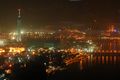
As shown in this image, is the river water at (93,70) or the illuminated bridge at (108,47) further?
the illuminated bridge at (108,47)

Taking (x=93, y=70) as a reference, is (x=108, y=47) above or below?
above

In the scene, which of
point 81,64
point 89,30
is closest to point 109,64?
point 81,64

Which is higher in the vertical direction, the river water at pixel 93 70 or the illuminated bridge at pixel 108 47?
the illuminated bridge at pixel 108 47

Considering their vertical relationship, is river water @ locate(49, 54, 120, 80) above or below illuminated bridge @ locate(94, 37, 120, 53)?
below

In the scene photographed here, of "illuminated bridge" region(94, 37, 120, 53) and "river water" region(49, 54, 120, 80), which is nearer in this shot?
"river water" region(49, 54, 120, 80)

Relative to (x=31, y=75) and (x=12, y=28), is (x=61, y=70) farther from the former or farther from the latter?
(x=12, y=28)

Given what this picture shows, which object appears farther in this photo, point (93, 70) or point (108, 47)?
point (108, 47)

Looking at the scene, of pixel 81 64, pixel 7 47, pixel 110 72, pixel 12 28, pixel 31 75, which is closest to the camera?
pixel 31 75

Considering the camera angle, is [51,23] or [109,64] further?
[51,23]
